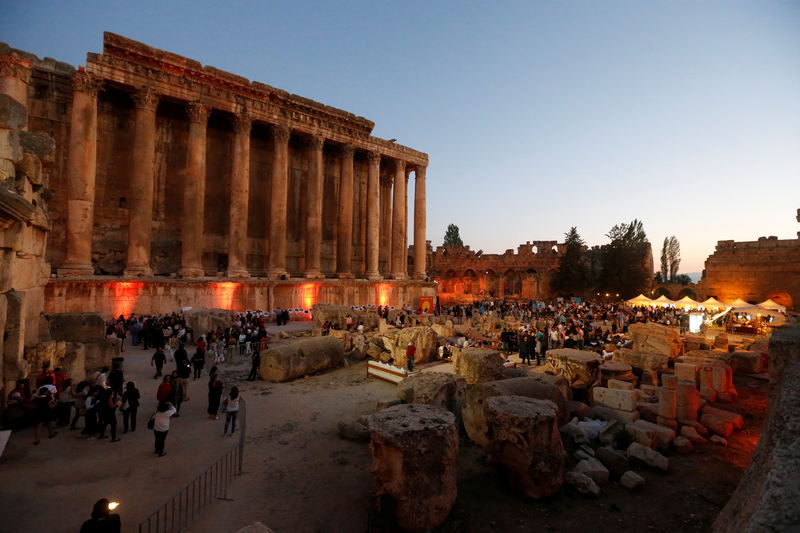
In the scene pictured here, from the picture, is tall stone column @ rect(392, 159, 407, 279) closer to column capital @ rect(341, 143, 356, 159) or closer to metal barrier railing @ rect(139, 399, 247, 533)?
column capital @ rect(341, 143, 356, 159)

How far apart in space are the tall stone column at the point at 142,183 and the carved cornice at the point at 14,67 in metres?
4.60

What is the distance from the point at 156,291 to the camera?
2111 cm

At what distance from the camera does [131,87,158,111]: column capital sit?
71.1 feet

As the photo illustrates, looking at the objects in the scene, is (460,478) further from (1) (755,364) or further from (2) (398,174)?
(2) (398,174)

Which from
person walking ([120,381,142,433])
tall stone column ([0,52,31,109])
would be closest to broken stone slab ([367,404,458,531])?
person walking ([120,381,142,433])

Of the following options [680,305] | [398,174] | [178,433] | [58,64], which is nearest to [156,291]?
[58,64]

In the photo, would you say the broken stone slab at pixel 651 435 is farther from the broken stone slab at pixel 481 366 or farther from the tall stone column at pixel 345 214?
the tall stone column at pixel 345 214

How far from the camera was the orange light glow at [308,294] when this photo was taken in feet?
87.0

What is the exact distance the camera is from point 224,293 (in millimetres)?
23172

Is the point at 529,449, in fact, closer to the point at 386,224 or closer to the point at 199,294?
the point at 199,294

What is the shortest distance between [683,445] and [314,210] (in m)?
25.1

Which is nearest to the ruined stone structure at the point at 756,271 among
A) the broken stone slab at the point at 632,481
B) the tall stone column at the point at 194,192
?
the broken stone slab at the point at 632,481

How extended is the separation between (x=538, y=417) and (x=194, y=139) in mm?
24939

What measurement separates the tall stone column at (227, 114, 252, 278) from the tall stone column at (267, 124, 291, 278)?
1.99m
